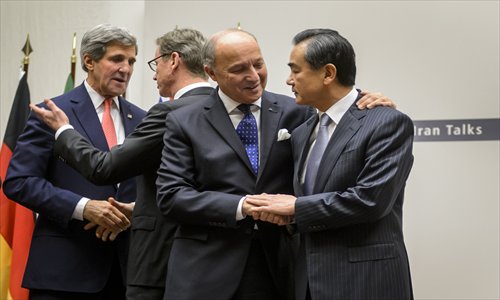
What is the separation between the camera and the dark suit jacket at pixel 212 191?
8.20 ft

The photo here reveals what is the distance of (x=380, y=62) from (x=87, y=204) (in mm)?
2294

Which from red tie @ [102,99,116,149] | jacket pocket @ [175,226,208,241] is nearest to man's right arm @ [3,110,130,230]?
red tie @ [102,99,116,149]

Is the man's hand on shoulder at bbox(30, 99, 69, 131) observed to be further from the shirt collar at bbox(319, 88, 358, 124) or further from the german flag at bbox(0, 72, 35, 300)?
the german flag at bbox(0, 72, 35, 300)

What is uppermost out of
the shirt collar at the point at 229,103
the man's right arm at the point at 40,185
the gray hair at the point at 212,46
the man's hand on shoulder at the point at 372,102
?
the gray hair at the point at 212,46

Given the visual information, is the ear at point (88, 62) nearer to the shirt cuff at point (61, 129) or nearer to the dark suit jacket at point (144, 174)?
the shirt cuff at point (61, 129)

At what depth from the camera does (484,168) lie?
14.2 feet

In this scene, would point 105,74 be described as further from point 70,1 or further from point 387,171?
point 70,1

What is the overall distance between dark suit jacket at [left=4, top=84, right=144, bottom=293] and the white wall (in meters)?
1.88

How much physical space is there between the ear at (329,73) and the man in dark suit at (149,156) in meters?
0.60

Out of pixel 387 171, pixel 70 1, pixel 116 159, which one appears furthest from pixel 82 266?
pixel 70 1

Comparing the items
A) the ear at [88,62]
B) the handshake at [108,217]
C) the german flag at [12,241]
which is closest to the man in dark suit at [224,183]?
the handshake at [108,217]

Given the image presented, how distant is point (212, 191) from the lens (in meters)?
2.55

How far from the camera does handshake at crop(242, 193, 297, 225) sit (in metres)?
2.38

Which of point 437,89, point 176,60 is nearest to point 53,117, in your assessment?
point 176,60
